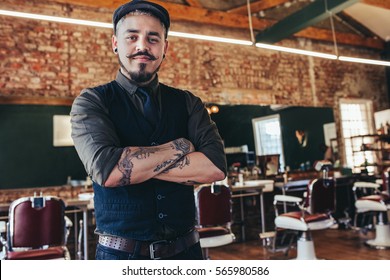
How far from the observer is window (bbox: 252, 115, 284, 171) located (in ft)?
18.8

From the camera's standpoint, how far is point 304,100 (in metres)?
6.53

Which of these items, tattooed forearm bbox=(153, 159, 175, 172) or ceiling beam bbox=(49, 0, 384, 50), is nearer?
tattooed forearm bbox=(153, 159, 175, 172)

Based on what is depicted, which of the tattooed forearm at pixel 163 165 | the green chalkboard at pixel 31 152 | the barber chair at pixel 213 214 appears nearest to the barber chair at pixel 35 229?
the barber chair at pixel 213 214

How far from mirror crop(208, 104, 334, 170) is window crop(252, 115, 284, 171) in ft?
0.22

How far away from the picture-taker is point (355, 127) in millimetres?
7000

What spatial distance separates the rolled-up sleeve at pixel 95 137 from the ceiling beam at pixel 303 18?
4.34 meters

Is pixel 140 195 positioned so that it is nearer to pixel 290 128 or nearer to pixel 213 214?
pixel 213 214

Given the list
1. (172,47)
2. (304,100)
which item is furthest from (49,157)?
(304,100)

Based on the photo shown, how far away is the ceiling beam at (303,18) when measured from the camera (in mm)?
4809

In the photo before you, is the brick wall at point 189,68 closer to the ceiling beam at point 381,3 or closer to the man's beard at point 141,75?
the ceiling beam at point 381,3

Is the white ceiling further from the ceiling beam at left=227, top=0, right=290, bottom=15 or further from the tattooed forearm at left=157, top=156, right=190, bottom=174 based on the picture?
the tattooed forearm at left=157, top=156, right=190, bottom=174

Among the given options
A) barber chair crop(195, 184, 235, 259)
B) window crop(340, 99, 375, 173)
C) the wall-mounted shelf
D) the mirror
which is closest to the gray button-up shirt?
barber chair crop(195, 184, 235, 259)

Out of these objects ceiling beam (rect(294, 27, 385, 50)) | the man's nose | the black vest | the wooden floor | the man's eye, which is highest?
ceiling beam (rect(294, 27, 385, 50))

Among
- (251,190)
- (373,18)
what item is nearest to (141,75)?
(251,190)
